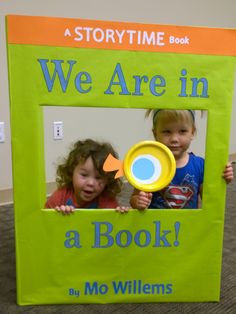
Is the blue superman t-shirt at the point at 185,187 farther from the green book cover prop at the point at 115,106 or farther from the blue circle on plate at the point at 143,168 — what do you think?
the blue circle on plate at the point at 143,168

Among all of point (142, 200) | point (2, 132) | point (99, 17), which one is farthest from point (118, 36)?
point (99, 17)

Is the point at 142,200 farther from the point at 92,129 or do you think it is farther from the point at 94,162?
the point at 92,129

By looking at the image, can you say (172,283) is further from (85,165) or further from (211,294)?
(85,165)

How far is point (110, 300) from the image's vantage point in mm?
1066

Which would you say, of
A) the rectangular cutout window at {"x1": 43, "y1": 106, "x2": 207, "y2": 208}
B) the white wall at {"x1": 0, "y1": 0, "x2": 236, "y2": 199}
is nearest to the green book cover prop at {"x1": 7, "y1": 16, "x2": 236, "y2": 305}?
the rectangular cutout window at {"x1": 43, "y1": 106, "x2": 207, "y2": 208}

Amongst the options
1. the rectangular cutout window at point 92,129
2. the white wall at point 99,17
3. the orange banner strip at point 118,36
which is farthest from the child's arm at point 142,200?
the white wall at point 99,17

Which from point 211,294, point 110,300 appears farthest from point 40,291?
point 211,294

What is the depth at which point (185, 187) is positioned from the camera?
1149mm

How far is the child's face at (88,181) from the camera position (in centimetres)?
111

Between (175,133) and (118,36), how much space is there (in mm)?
360

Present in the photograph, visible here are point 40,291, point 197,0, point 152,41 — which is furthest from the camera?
point 197,0

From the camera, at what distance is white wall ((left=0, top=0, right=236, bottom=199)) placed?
1853 mm

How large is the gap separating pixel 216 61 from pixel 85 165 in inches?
19.5

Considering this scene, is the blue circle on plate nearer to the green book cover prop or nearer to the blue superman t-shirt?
the green book cover prop
